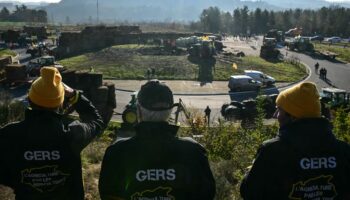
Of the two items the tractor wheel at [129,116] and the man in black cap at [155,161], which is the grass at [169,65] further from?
the man in black cap at [155,161]

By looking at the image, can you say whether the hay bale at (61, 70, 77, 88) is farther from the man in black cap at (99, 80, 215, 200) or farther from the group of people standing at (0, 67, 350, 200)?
the man in black cap at (99, 80, 215, 200)

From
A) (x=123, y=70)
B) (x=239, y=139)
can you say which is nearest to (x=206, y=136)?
(x=239, y=139)

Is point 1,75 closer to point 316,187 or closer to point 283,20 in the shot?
point 316,187

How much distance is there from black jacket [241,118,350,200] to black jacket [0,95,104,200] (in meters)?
1.75

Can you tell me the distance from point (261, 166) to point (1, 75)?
32504 mm

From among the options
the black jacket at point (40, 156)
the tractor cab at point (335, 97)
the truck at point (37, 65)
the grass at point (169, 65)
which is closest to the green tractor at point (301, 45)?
the grass at point (169, 65)

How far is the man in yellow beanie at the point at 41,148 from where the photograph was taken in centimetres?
395

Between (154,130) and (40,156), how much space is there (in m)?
1.27

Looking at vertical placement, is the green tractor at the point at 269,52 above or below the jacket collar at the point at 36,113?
below

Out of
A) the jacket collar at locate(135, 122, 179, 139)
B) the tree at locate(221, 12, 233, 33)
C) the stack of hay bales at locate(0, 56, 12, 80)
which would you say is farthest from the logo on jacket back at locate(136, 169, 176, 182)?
the tree at locate(221, 12, 233, 33)

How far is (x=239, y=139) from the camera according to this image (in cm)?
1058

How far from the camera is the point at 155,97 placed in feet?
11.3

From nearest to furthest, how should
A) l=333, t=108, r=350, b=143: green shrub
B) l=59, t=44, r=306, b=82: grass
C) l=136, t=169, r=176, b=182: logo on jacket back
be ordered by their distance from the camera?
l=136, t=169, r=176, b=182: logo on jacket back < l=333, t=108, r=350, b=143: green shrub < l=59, t=44, r=306, b=82: grass

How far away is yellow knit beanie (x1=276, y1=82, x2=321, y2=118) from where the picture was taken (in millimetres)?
3883
